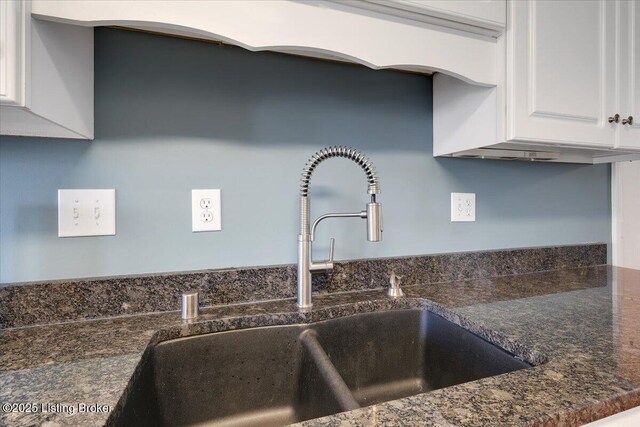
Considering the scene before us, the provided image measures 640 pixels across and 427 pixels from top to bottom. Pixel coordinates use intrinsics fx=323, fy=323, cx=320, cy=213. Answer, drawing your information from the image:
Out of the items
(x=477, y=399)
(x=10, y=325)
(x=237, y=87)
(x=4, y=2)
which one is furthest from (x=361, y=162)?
(x=10, y=325)

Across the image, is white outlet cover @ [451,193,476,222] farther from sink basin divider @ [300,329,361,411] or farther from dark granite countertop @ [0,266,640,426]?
sink basin divider @ [300,329,361,411]

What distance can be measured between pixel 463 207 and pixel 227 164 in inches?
32.5

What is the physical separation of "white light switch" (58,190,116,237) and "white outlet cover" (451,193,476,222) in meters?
1.05

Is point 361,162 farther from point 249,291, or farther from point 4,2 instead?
point 4,2

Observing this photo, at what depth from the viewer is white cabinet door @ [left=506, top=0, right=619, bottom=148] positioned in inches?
34.0

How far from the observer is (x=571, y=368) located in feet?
1.72

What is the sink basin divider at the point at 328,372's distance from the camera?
0.54m

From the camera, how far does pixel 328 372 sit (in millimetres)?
636

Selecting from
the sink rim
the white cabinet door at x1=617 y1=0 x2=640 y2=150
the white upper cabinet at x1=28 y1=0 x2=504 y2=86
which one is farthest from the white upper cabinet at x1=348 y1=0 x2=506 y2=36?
the sink rim

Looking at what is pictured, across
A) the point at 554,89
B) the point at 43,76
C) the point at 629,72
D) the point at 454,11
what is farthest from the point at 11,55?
the point at 629,72

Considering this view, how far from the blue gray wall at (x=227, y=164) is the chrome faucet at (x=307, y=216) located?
12 centimetres

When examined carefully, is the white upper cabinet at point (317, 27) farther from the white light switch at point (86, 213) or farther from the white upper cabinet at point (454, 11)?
the white light switch at point (86, 213)

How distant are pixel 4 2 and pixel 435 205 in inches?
44.1

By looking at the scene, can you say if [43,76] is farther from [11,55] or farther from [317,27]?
[317,27]
